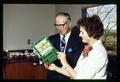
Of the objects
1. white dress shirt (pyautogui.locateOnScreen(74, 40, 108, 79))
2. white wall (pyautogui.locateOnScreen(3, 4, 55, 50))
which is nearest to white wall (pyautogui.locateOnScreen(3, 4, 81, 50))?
white wall (pyautogui.locateOnScreen(3, 4, 55, 50))

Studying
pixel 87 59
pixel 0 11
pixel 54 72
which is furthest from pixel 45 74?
pixel 0 11

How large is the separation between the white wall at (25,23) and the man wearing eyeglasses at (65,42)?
7 cm

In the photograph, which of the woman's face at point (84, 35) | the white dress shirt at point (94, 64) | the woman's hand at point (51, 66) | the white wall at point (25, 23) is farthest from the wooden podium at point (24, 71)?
the woman's face at point (84, 35)

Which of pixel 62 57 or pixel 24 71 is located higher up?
pixel 62 57

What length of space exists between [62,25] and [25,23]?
0.37 meters

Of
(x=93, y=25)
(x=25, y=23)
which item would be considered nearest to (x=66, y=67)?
(x=93, y=25)

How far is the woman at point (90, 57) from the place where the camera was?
2.22 meters

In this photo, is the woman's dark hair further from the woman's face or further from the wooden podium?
the wooden podium

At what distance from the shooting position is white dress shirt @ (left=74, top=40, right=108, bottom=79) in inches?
87.0

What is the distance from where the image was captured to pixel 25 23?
7.35 feet

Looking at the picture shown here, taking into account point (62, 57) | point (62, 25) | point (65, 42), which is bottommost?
point (62, 57)

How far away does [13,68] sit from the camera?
2.26 m

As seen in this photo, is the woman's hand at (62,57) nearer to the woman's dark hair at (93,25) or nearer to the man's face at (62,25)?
the man's face at (62,25)

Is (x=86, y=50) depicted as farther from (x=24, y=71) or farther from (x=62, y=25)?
(x=24, y=71)
